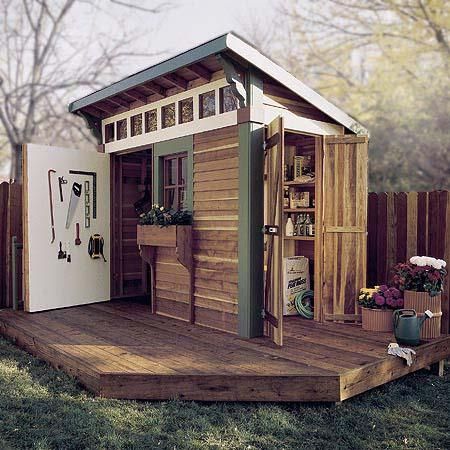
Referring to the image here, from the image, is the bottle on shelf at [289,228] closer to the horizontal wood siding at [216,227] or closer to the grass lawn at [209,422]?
the horizontal wood siding at [216,227]

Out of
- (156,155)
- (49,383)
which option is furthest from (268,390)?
(156,155)

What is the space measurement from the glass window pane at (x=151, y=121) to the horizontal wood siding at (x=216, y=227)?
932mm

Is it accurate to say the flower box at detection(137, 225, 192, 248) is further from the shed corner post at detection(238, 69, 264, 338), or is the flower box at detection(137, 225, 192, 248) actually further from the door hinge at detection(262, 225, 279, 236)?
the door hinge at detection(262, 225, 279, 236)

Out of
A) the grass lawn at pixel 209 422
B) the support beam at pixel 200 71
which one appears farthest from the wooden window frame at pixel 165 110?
the grass lawn at pixel 209 422

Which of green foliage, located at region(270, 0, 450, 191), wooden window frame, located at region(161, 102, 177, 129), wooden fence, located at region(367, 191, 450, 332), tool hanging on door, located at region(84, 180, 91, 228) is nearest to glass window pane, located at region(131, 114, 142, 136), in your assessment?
wooden window frame, located at region(161, 102, 177, 129)

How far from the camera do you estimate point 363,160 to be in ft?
17.7

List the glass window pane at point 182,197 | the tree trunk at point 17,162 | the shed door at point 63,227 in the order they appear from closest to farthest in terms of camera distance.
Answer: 1. the glass window pane at point 182,197
2. the shed door at point 63,227
3. the tree trunk at point 17,162

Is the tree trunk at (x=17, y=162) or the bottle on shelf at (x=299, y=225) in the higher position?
the tree trunk at (x=17, y=162)

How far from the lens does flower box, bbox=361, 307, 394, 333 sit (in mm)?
5047

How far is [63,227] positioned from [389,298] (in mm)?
3871

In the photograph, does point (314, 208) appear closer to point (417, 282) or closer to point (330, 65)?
point (417, 282)

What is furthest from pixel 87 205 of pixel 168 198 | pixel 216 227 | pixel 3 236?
pixel 216 227

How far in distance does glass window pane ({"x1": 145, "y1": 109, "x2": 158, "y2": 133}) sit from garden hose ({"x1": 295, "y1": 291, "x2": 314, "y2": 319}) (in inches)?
101

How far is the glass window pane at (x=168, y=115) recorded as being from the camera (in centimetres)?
579
